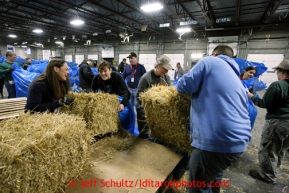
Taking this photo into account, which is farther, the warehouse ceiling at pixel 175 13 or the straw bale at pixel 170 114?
the warehouse ceiling at pixel 175 13

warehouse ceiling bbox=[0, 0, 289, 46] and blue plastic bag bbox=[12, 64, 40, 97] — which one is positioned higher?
warehouse ceiling bbox=[0, 0, 289, 46]

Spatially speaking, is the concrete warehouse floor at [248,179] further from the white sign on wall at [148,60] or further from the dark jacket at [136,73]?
the white sign on wall at [148,60]

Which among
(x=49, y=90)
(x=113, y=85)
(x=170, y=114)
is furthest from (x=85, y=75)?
(x=170, y=114)

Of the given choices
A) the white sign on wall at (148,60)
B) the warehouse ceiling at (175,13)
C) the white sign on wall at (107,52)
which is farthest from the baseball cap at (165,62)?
the white sign on wall at (107,52)

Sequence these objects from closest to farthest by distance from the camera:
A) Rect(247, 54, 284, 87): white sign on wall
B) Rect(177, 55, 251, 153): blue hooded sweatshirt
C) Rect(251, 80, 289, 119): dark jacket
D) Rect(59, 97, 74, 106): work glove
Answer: Rect(177, 55, 251, 153): blue hooded sweatshirt → Rect(59, 97, 74, 106): work glove → Rect(251, 80, 289, 119): dark jacket → Rect(247, 54, 284, 87): white sign on wall

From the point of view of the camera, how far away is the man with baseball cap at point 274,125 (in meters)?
2.03

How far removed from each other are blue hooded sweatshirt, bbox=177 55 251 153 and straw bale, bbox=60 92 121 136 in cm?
108

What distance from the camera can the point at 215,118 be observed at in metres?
1.23

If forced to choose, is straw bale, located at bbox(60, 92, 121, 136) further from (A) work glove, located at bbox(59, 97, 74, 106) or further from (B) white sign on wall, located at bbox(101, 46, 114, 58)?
(B) white sign on wall, located at bbox(101, 46, 114, 58)

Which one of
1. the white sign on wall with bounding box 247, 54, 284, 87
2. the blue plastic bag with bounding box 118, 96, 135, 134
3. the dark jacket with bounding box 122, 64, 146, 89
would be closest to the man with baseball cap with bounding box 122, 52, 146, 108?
the dark jacket with bounding box 122, 64, 146, 89

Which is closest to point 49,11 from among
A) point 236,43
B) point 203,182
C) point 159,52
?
point 159,52

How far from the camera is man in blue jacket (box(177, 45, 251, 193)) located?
122cm

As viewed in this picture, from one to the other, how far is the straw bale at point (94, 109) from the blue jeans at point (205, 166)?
120cm

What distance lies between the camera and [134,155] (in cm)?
172
